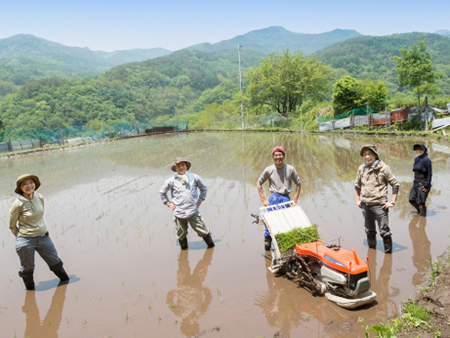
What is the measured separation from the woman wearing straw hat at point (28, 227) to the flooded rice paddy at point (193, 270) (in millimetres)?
419

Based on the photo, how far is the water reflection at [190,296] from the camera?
13.2ft

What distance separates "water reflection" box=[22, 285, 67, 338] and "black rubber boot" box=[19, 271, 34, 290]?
7 centimetres

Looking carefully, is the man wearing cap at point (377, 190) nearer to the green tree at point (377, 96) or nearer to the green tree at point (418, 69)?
the green tree at point (418, 69)

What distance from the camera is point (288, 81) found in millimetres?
38969

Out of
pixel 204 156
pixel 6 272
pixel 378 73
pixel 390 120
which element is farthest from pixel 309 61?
pixel 378 73

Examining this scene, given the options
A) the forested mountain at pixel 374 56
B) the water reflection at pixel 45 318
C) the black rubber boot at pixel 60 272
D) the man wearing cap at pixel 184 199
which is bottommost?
the water reflection at pixel 45 318

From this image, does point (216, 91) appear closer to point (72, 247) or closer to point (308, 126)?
point (308, 126)

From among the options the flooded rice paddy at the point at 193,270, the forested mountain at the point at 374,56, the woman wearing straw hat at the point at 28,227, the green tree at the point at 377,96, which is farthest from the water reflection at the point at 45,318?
the forested mountain at the point at 374,56

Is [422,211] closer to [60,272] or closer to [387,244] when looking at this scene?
[387,244]

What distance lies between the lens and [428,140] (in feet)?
64.2

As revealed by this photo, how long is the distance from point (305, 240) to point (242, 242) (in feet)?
5.84

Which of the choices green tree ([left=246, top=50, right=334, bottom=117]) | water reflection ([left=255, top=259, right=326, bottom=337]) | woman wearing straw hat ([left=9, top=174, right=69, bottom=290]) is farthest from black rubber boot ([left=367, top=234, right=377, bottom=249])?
green tree ([left=246, top=50, right=334, bottom=117])

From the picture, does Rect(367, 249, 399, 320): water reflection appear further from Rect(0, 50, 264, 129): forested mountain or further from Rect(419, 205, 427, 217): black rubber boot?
Rect(0, 50, 264, 129): forested mountain

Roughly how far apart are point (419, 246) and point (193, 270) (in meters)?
3.41
